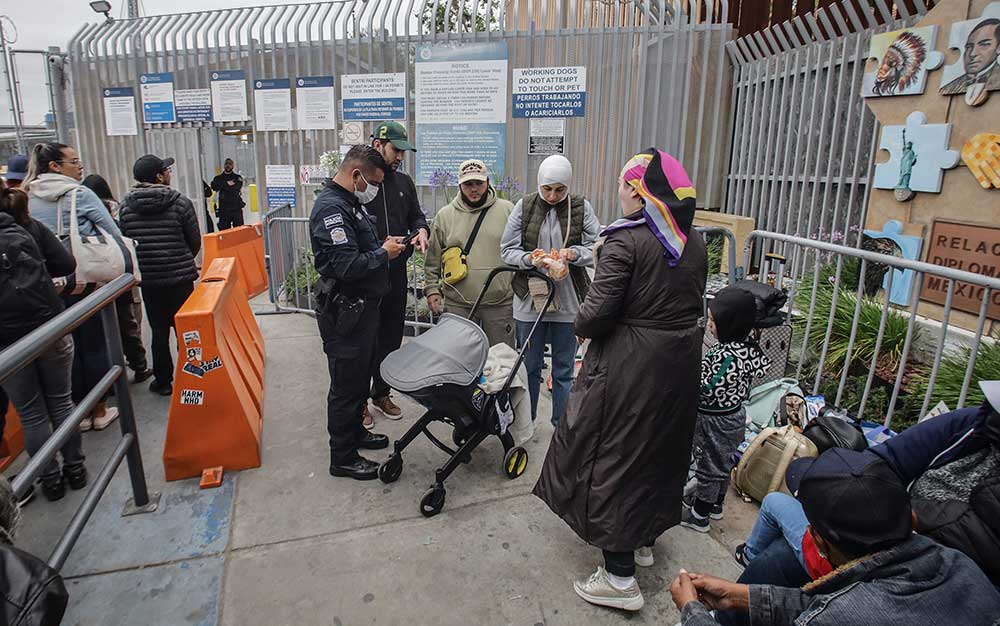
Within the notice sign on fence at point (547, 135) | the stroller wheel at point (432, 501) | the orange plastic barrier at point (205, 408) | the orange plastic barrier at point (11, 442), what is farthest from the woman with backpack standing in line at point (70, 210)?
the notice sign on fence at point (547, 135)

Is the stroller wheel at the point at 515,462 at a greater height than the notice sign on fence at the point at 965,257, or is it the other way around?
the notice sign on fence at the point at 965,257

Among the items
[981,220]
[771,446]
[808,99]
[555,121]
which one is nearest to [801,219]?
[808,99]

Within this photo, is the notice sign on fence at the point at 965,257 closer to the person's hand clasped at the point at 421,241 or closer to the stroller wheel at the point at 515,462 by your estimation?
the stroller wheel at the point at 515,462

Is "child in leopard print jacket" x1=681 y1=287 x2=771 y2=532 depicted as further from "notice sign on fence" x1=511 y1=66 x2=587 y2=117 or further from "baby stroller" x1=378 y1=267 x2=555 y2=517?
"notice sign on fence" x1=511 y1=66 x2=587 y2=117

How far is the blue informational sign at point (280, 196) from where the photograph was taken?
8.95 meters

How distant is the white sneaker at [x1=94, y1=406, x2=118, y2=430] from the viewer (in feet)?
13.7

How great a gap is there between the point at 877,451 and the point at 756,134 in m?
5.80

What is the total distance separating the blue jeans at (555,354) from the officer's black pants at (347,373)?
102 cm

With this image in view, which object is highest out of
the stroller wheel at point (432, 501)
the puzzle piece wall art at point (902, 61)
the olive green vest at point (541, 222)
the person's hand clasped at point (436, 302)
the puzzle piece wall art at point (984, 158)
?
the puzzle piece wall art at point (902, 61)

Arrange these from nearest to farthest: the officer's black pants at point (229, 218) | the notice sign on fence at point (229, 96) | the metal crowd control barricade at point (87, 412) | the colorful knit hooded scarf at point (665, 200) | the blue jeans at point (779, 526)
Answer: the metal crowd control barricade at point (87, 412)
the blue jeans at point (779, 526)
the colorful knit hooded scarf at point (665, 200)
the notice sign on fence at point (229, 96)
the officer's black pants at point (229, 218)

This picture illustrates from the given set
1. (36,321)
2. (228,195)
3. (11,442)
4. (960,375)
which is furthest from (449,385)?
(228,195)

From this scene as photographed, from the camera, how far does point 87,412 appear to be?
2.51 meters

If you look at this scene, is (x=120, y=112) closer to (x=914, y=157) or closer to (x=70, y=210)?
(x=70, y=210)

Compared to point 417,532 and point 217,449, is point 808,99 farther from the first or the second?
point 217,449
